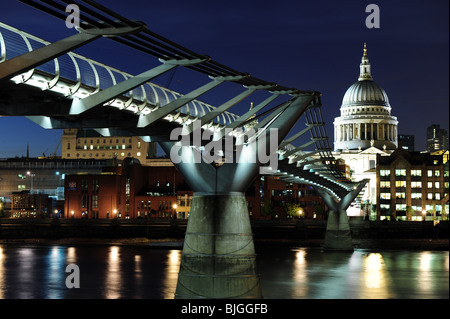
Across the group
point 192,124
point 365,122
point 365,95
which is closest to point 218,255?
point 192,124

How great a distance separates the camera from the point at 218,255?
79.9ft

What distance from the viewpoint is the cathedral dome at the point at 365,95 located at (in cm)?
19062

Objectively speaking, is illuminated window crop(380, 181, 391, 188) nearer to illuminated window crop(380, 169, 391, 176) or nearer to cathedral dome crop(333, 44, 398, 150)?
illuminated window crop(380, 169, 391, 176)

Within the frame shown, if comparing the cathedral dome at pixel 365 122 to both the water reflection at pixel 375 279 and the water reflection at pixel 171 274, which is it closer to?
the water reflection at pixel 171 274

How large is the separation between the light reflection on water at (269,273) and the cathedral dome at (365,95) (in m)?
115

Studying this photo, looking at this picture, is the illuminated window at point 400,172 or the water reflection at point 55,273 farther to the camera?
the illuminated window at point 400,172

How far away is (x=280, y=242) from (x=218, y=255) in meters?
67.0

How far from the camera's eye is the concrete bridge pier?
2442 centimetres

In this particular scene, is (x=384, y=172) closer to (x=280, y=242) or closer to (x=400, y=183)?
(x=400, y=183)

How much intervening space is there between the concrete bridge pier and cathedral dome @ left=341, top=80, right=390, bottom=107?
168842 millimetres

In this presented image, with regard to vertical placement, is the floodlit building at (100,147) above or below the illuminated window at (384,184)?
above

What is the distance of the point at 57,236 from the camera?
9750 centimetres

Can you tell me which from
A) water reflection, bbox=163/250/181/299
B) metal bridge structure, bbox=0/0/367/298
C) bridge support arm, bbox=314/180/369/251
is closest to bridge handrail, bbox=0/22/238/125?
metal bridge structure, bbox=0/0/367/298

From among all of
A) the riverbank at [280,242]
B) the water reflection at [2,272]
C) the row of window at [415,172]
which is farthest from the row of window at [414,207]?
the water reflection at [2,272]
